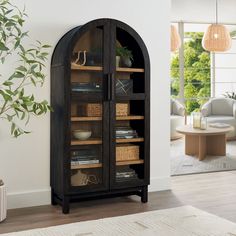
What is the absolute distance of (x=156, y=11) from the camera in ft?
14.6

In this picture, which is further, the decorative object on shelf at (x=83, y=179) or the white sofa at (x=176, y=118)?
the white sofa at (x=176, y=118)

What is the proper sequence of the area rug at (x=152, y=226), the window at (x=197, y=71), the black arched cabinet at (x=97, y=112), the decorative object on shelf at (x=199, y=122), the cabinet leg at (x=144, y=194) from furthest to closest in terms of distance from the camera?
1. the window at (x=197, y=71)
2. the decorative object on shelf at (x=199, y=122)
3. the cabinet leg at (x=144, y=194)
4. the black arched cabinet at (x=97, y=112)
5. the area rug at (x=152, y=226)

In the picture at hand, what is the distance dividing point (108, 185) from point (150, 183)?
741 millimetres

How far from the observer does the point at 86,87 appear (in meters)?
3.81

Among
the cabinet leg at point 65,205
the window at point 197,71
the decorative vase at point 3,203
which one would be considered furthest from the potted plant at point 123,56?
the window at point 197,71

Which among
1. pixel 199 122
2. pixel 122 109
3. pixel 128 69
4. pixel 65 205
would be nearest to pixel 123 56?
pixel 128 69

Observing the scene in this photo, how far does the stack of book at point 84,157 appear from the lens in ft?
12.5

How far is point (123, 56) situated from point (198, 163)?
8.71 feet

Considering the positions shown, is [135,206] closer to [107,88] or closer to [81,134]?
[81,134]

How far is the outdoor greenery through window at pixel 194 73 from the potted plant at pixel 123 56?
611cm

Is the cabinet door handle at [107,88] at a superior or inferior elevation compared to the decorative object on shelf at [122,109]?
superior

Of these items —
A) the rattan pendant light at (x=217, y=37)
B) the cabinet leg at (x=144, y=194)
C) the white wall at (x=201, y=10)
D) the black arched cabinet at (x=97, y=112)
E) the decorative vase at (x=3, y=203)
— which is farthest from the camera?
the white wall at (x=201, y=10)

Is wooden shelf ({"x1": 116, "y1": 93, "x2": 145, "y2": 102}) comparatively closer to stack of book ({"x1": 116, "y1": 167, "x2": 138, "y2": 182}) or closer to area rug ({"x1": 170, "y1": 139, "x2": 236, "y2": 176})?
stack of book ({"x1": 116, "y1": 167, "x2": 138, "y2": 182})

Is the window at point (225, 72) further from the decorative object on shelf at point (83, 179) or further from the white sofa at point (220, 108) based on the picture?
the decorative object on shelf at point (83, 179)
